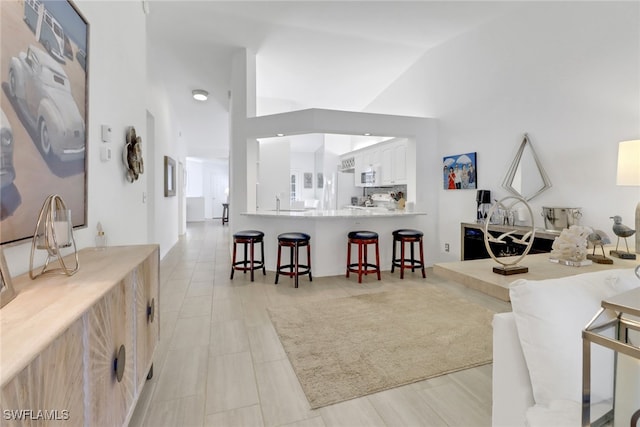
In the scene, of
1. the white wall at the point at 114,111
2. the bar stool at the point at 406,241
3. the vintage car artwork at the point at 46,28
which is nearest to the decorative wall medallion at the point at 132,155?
the white wall at the point at 114,111

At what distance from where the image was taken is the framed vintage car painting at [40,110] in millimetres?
1102

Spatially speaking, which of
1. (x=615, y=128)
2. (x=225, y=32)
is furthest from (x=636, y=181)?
(x=225, y=32)

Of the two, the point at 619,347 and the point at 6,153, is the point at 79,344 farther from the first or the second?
the point at 619,347

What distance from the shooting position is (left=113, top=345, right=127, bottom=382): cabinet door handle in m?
1.18

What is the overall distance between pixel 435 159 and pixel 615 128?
2.31 metres

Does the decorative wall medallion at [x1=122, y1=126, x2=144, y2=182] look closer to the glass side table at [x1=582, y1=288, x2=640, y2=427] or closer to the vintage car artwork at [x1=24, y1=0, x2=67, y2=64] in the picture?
the vintage car artwork at [x1=24, y1=0, x2=67, y2=64]

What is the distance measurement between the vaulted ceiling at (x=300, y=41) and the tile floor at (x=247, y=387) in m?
3.39

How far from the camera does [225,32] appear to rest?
4016 mm

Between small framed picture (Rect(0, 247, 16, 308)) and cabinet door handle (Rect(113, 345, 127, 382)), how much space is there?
421mm

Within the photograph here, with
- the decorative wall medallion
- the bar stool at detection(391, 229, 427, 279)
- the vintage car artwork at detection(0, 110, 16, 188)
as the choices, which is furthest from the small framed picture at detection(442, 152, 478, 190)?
the vintage car artwork at detection(0, 110, 16, 188)

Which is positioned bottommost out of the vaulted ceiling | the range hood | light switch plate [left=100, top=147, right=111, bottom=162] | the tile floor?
the tile floor

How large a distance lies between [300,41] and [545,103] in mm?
3176

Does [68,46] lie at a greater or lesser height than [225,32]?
lesser

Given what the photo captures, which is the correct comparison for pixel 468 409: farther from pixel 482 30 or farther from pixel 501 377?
pixel 482 30
